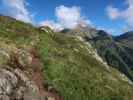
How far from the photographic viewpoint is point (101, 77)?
37406 millimetres

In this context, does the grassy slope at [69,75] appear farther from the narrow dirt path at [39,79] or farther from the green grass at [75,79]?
the narrow dirt path at [39,79]

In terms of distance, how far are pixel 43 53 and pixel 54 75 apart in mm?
5851

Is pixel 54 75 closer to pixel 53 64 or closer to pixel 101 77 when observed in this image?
pixel 53 64

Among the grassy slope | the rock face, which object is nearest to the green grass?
the grassy slope

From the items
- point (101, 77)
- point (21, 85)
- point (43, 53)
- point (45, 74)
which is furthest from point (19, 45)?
point (101, 77)

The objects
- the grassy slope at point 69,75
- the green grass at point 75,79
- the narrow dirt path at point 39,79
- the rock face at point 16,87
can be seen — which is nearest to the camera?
the rock face at point 16,87

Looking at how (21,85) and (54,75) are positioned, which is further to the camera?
(54,75)

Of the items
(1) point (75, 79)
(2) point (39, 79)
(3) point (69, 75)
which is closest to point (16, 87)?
(2) point (39, 79)

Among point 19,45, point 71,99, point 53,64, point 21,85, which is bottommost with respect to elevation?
point 71,99

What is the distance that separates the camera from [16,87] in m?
26.4

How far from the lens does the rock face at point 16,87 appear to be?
2500 cm

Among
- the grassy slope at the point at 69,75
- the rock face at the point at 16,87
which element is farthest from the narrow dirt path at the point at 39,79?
the rock face at the point at 16,87

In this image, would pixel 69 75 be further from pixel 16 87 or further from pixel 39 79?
pixel 16 87

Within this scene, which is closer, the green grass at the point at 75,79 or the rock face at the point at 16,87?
Answer: the rock face at the point at 16,87
